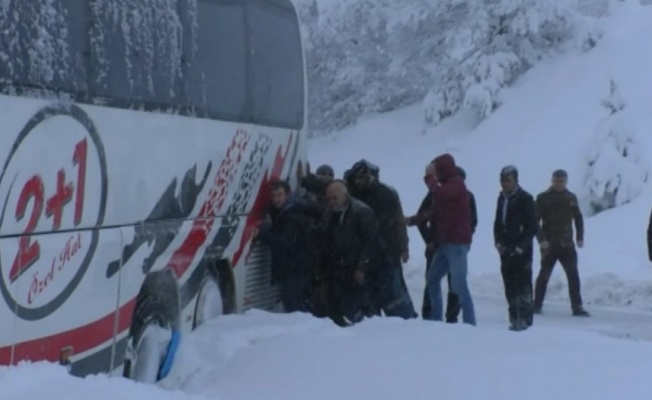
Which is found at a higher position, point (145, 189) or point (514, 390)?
point (145, 189)

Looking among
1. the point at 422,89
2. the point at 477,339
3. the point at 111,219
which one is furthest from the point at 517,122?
the point at 111,219

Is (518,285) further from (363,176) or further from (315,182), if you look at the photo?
(315,182)

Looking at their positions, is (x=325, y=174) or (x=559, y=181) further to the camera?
(x=559, y=181)

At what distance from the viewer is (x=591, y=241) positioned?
2038 cm

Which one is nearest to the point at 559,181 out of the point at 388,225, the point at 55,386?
the point at 388,225

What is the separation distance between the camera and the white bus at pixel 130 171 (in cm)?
706

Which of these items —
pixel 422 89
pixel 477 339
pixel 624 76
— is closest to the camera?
pixel 477 339

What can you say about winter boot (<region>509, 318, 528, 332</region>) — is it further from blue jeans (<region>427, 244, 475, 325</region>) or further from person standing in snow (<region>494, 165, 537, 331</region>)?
blue jeans (<region>427, 244, 475, 325</region>)

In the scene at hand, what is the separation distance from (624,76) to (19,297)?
875 inches

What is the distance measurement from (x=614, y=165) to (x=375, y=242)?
38.7 feet

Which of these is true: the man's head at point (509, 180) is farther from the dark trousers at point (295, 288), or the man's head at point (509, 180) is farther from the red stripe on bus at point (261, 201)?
the dark trousers at point (295, 288)

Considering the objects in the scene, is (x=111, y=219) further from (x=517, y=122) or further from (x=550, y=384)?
(x=517, y=122)

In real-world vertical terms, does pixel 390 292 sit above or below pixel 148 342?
above

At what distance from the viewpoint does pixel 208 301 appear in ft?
34.5
